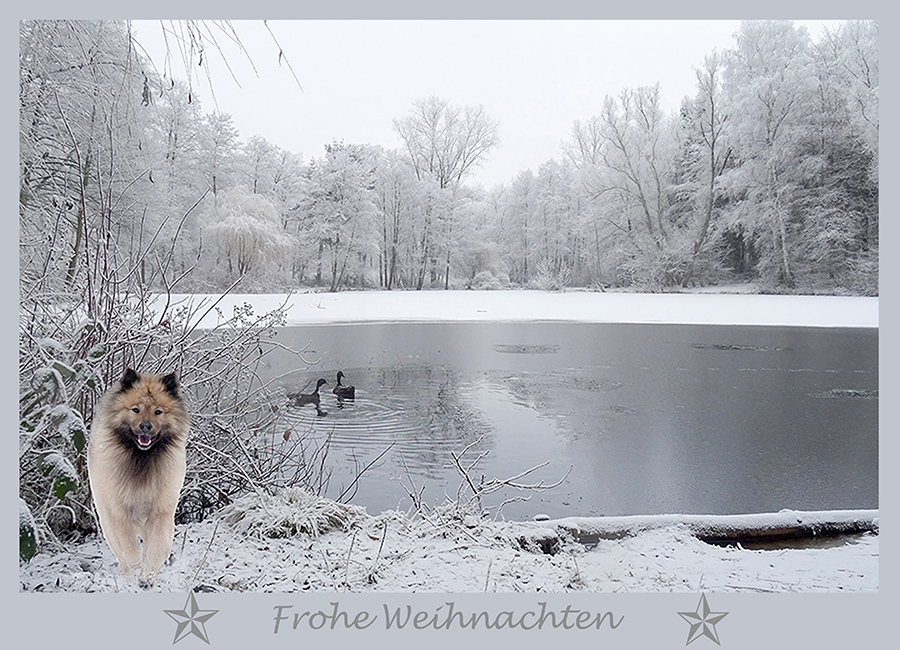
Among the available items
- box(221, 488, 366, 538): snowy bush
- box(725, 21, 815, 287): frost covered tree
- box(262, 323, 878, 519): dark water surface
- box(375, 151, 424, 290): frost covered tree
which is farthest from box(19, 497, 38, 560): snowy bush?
box(725, 21, 815, 287): frost covered tree

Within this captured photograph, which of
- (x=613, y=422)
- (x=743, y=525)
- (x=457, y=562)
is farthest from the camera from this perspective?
(x=613, y=422)

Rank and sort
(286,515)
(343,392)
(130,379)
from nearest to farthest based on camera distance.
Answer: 1. (130,379)
2. (286,515)
3. (343,392)

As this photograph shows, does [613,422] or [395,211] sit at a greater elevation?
[395,211]

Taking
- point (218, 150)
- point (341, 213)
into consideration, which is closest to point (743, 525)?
point (218, 150)

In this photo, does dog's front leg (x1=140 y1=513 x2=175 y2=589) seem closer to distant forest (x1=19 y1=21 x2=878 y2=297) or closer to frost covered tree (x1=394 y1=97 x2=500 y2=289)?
distant forest (x1=19 y1=21 x2=878 y2=297)

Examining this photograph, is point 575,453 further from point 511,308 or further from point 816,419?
point 511,308

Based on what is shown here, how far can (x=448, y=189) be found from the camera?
9.12m

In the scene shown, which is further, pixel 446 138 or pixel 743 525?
pixel 446 138

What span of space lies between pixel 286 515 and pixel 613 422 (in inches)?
141

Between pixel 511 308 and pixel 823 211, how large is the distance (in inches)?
347

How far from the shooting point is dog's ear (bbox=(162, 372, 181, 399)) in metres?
1.63

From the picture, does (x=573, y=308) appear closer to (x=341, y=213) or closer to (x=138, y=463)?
(x=341, y=213)

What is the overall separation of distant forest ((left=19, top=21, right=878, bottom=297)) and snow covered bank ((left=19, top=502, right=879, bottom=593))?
99cm

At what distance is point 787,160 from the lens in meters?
11.0
